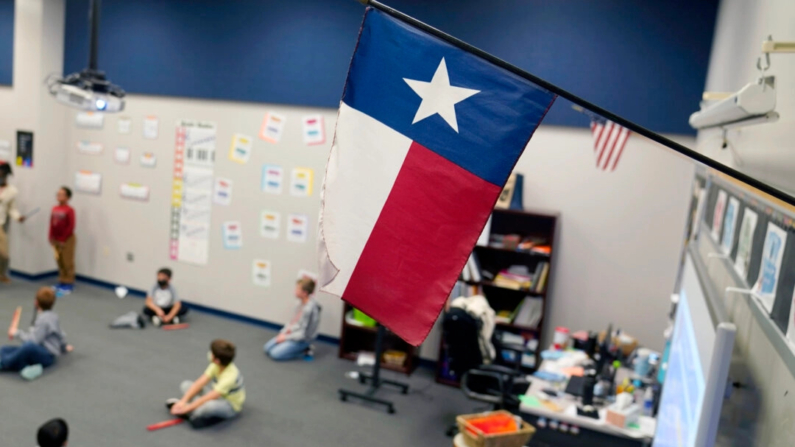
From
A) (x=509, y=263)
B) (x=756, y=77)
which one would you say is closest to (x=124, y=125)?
(x=509, y=263)

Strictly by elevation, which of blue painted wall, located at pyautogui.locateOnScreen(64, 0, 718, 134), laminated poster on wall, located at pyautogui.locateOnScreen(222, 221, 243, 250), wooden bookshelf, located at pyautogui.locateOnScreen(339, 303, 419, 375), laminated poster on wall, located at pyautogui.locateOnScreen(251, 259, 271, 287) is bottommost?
wooden bookshelf, located at pyautogui.locateOnScreen(339, 303, 419, 375)

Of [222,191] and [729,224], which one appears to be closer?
[729,224]

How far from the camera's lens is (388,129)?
174 cm

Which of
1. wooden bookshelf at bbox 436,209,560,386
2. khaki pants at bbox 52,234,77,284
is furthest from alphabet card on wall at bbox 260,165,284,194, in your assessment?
khaki pants at bbox 52,234,77,284

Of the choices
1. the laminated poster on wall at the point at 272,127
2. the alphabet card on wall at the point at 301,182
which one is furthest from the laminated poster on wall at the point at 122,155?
the alphabet card on wall at the point at 301,182

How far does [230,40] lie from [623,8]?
391 cm

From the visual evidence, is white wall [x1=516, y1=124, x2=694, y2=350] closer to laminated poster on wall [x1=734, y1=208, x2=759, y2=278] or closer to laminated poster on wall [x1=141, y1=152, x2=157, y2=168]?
laminated poster on wall [x1=734, y1=208, x2=759, y2=278]

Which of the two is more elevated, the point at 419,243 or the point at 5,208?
the point at 419,243

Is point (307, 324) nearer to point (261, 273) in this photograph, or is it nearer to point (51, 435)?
point (261, 273)

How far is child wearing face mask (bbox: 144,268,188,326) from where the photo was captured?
21.4ft

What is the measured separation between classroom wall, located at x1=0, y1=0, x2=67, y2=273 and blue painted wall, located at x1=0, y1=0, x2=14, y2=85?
Answer: 19 cm

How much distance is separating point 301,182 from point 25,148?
3.66 m

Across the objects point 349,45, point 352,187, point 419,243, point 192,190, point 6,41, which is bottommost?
point 192,190

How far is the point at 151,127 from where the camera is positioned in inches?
285
